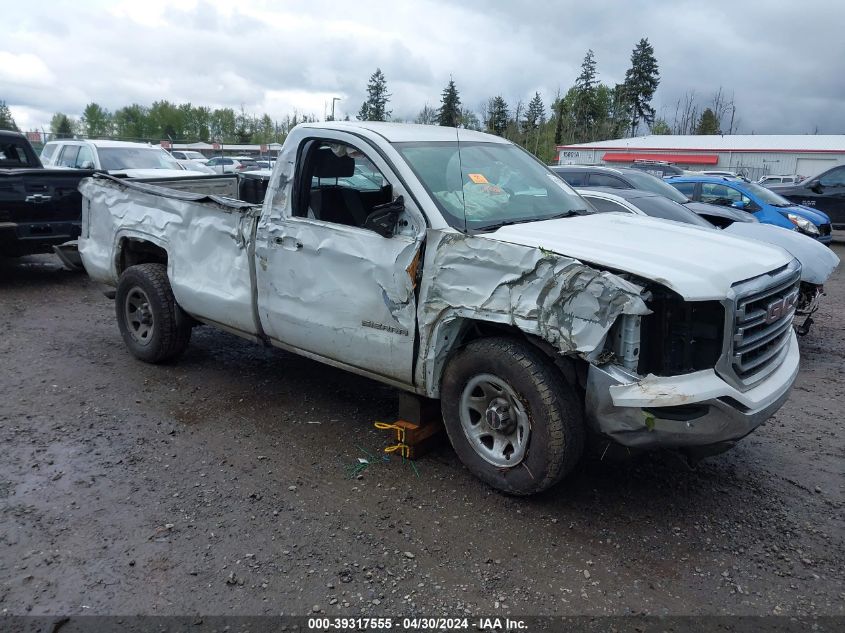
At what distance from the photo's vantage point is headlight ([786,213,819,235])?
12.8 meters

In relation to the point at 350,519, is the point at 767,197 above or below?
above

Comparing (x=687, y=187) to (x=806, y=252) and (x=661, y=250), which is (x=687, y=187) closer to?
(x=806, y=252)

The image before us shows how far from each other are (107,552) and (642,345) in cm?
281

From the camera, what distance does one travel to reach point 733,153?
2035 inches

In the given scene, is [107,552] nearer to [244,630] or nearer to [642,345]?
[244,630]

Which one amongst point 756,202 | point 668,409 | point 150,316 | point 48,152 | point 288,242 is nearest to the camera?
point 668,409

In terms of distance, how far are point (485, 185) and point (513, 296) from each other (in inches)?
45.4

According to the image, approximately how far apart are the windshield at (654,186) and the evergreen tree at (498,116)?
3886 cm

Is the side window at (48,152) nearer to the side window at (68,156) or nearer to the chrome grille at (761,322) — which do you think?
the side window at (68,156)

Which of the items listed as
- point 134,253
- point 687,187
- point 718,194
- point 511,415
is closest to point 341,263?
point 511,415

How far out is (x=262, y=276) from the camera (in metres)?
4.84

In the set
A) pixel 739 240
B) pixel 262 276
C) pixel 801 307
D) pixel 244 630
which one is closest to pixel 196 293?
pixel 262 276

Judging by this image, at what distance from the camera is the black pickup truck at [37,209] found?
848cm

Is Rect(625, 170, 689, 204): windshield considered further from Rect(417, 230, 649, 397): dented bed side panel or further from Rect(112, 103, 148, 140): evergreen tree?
Rect(112, 103, 148, 140): evergreen tree
